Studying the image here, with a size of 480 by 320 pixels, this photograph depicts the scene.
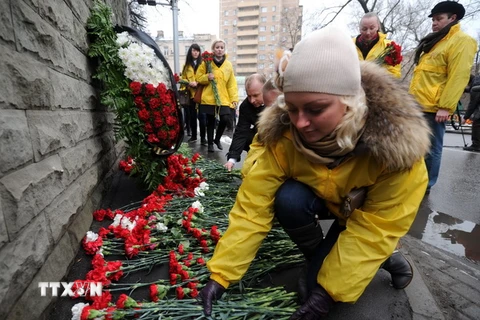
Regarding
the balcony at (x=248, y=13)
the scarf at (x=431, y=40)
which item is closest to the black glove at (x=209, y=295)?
the scarf at (x=431, y=40)

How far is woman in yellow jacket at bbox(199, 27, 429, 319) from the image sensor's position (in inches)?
47.3

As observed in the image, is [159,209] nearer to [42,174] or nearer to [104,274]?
[104,274]

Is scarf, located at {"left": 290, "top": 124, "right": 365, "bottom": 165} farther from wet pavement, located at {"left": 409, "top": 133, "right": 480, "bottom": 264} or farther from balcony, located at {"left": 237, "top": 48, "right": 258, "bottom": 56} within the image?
balcony, located at {"left": 237, "top": 48, "right": 258, "bottom": 56}

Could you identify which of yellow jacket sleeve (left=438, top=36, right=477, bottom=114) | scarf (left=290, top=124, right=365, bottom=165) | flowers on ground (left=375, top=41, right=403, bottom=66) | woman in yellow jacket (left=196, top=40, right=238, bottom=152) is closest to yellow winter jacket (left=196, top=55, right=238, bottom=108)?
woman in yellow jacket (left=196, top=40, right=238, bottom=152)

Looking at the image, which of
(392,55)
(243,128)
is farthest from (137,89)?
(392,55)

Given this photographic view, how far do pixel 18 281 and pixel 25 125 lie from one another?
665mm

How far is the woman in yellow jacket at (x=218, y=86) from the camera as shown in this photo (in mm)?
5418

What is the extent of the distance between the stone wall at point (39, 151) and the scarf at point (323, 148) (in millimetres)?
1207

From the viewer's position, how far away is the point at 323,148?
133 cm

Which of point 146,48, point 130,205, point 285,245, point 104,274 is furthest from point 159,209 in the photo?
point 146,48

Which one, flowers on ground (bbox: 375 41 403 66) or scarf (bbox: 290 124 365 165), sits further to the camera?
flowers on ground (bbox: 375 41 403 66)

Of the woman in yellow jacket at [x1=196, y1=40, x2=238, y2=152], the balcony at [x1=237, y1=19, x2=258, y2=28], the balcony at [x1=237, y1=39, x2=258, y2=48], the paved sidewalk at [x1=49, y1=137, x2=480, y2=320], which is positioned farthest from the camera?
the balcony at [x1=237, y1=39, x2=258, y2=48]

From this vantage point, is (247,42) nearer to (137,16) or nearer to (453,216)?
(137,16)

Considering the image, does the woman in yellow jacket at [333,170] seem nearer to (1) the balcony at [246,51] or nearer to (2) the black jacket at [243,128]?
(2) the black jacket at [243,128]
